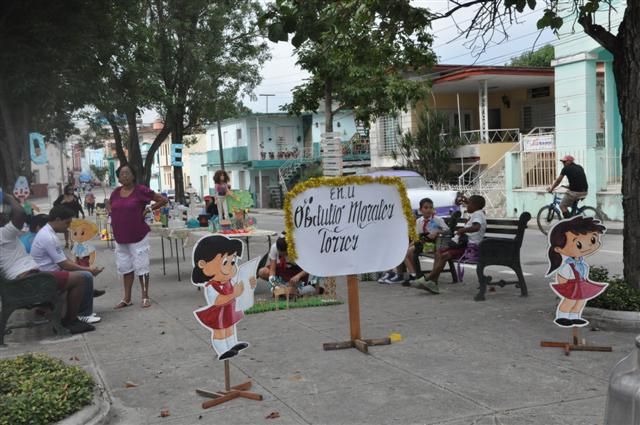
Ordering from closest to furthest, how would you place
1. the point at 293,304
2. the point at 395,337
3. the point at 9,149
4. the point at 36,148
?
the point at 395,337, the point at 293,304, the point at 9,149, the point at 36,148

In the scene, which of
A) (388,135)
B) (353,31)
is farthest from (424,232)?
(388,135)

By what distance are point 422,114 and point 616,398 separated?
28.9 meters

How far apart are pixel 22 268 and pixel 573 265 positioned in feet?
18.3

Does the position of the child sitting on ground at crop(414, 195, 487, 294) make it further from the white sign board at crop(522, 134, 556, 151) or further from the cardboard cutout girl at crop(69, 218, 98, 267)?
the white sign board at crop(522, 134, 556, 151)

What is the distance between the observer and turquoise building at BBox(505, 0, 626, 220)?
800 inches

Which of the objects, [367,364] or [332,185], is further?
[332,185]

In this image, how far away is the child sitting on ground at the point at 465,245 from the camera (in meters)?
9.70

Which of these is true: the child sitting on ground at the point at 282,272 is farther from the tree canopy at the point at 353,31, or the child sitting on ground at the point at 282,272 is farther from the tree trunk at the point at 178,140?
the tree trunk at the point at 178,140

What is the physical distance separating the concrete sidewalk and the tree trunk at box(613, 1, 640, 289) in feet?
3.28

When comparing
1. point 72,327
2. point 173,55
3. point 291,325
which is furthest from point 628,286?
point 173,55

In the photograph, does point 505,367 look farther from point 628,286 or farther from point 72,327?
point 72,327

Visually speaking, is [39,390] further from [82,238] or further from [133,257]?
[82,238]

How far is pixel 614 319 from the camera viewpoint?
7.11 metres

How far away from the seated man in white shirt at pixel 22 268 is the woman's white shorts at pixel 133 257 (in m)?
1.33
